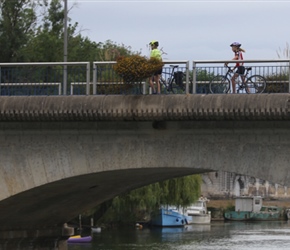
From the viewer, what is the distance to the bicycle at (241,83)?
21891mm

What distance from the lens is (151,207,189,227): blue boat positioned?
63.6 metres

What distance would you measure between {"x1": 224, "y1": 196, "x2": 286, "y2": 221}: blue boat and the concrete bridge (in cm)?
6126

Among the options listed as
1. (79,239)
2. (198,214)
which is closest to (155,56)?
Result: (79,239)

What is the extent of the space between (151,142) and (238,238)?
31.3m

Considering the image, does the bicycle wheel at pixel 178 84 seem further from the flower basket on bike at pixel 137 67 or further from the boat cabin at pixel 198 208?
the boat cabin at pixel 198 208

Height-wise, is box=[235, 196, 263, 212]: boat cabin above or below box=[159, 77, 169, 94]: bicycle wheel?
below

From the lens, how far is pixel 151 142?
21.8 meters

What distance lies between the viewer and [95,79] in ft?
74.7

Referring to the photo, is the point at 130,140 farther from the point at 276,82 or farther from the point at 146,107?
the point at 276,82

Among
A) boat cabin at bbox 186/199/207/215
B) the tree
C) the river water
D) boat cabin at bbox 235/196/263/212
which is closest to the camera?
the tree

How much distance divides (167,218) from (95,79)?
139 ft

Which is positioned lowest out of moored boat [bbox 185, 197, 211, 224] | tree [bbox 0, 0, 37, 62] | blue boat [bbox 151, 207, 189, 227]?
moored boat [bbox 185, 197, 211, 224]

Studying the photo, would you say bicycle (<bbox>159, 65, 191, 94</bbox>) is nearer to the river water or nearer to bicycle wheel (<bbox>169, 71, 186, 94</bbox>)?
bicycle wheel (<bbox>169, 71, 186, 94</bbox>)

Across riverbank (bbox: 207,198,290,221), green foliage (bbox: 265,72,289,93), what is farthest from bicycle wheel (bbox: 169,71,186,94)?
riverbank (bbox: 207,198,290,221)
